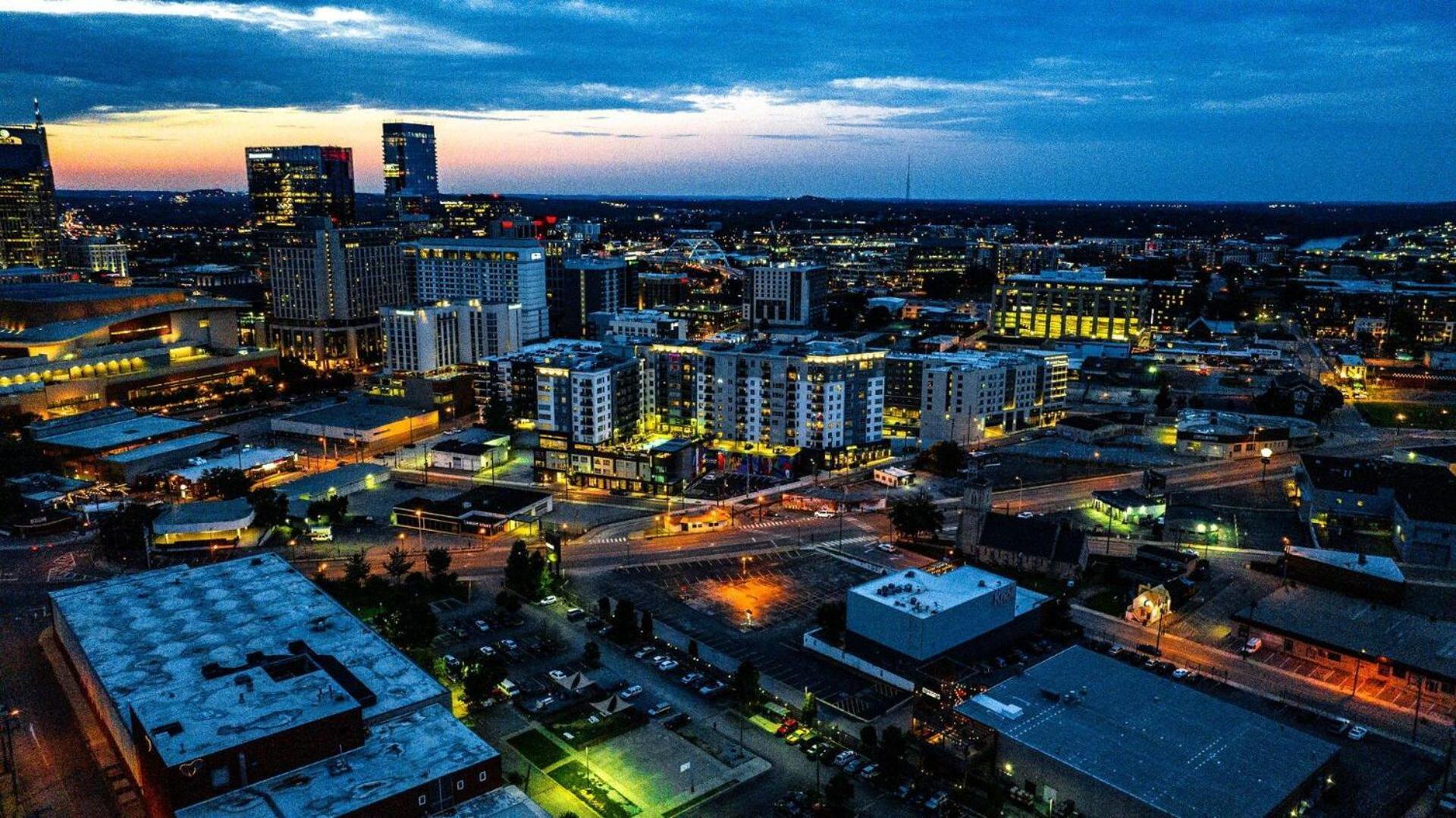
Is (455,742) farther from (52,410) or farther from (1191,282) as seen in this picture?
(1191,282)

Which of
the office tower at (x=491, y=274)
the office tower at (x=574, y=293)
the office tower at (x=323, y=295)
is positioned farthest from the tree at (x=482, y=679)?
the office tower at (x=574, y=293)

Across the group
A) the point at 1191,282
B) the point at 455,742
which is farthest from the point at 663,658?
the point at 1191,282

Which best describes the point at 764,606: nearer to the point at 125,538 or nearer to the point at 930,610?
the point at 930,610

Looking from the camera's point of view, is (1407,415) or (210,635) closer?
(210,635)

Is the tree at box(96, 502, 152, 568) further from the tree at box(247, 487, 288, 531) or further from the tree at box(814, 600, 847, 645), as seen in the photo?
the tree at box(814, 600, 847, 645)

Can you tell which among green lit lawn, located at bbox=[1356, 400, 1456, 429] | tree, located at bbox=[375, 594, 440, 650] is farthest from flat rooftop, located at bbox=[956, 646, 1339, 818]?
green lit lawn, located at bbox=[1356, 400, 1456, 429]

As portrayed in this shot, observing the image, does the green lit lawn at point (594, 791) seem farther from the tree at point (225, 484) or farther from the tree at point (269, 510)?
the tree at point (225, 484)

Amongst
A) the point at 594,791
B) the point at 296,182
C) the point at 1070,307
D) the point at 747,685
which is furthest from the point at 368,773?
the point at 296,182
